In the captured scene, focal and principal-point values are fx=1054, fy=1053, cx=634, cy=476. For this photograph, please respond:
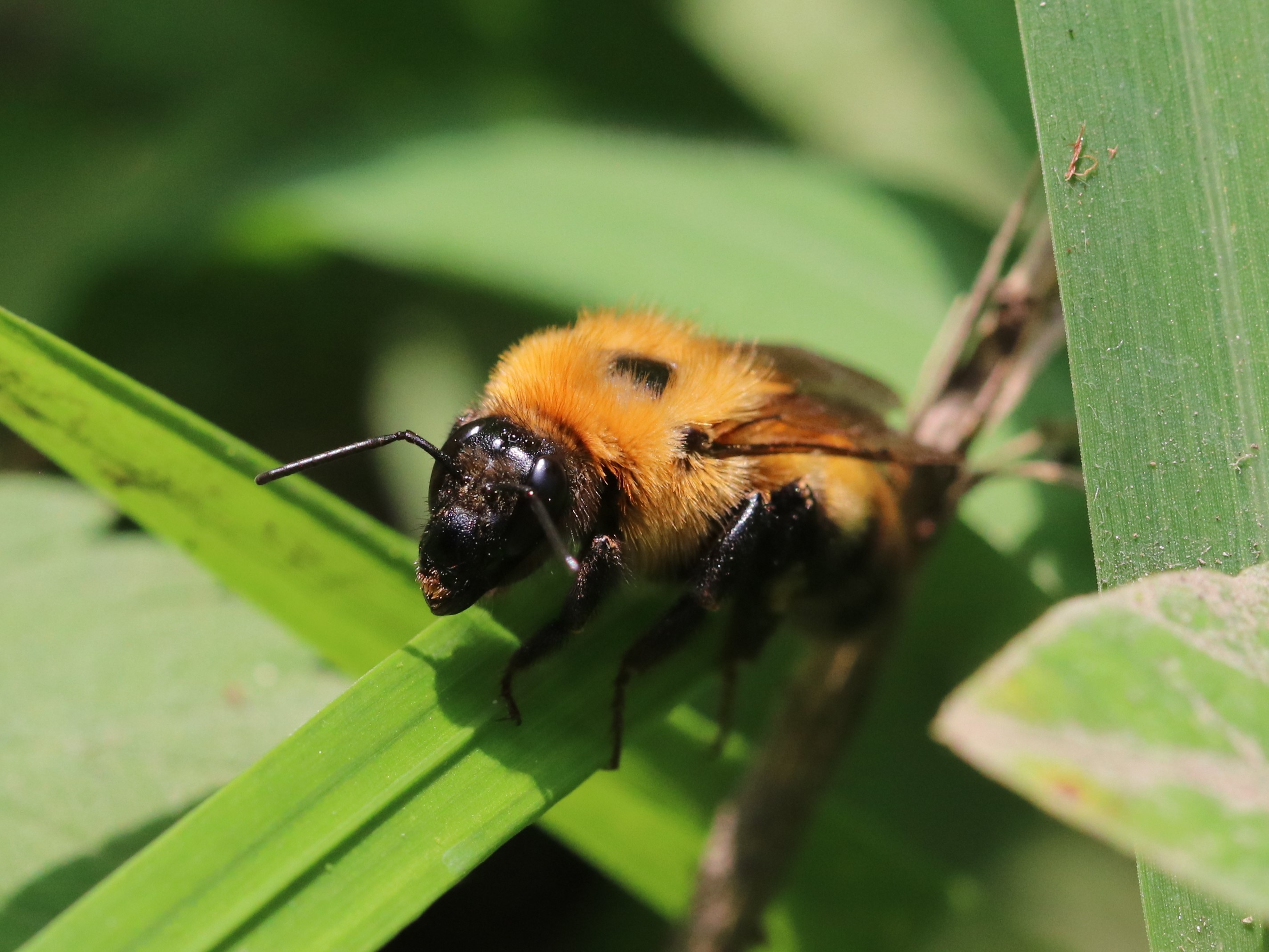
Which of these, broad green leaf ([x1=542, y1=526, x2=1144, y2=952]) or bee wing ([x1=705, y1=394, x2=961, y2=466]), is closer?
bee wing ([x1=705, y1=394, x2=961, y2=466])

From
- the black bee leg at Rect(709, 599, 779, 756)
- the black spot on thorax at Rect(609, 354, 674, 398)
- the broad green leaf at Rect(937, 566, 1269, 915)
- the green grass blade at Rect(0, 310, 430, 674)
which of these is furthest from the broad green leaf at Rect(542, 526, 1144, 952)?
the broad green leaf at Rect(937, 566, 1269, 915)

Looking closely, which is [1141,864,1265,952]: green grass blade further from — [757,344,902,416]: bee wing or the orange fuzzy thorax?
[757,344,902,416]: bee wing

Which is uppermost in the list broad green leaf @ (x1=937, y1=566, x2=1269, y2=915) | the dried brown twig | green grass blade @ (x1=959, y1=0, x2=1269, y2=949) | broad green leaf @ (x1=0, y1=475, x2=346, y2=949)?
green grass blade @ (x1=959, y1=0, x2=1269, y2=949)

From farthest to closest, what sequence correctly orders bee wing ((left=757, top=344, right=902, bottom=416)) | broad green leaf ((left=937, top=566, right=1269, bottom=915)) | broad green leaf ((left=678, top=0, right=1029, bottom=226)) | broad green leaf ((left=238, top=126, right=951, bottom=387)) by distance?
broad green leaf ((left=678, top=0, right=1029, bottom=226)) < broad green leaf ((left=238, top=126, right=951, bottom=387)) < bee wing ((left=757, top=344, right=902, bottom=416)) < broad green leaf ((left=937, top=566, right=1269, bottom=915))

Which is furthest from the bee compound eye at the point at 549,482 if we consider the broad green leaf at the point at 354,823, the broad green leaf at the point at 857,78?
the broad green leaf at the point at 857,78

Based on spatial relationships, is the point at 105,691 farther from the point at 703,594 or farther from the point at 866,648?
the point at 866,648

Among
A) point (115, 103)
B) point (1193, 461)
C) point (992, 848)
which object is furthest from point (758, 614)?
point (115, 103)

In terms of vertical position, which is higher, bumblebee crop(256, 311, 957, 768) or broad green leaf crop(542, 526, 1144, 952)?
bumblebee crop(256, 311, 957, 768)
